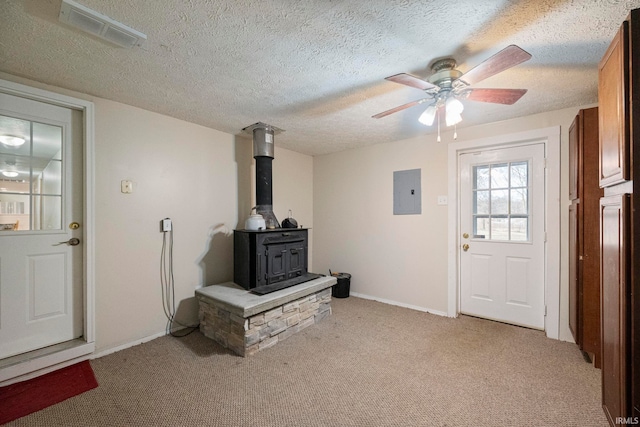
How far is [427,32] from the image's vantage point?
1.45 meters

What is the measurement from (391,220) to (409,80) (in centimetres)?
231

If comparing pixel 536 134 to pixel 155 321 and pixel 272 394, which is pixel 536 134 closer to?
pixel 272 394

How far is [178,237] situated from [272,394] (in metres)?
1.83

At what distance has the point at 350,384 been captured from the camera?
6.23 feet

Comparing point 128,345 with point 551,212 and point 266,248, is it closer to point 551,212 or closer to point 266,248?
point 266,248

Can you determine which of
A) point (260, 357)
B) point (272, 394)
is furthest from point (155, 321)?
point (272, 394)

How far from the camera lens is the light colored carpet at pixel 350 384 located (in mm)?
1591

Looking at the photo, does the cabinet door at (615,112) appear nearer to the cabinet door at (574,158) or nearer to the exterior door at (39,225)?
the cabinet door at (574,158)

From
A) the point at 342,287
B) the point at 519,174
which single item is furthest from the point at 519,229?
the point at 342,287

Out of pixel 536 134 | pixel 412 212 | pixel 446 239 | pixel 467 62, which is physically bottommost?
pixel 446 239

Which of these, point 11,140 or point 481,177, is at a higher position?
point 11,140

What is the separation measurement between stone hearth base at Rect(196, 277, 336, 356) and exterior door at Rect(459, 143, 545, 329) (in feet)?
6.08

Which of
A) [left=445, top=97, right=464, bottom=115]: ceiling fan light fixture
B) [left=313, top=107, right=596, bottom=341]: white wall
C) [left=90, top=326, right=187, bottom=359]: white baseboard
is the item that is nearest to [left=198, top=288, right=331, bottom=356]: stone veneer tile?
[left=90, top=326, right=187, bottom=359]: white baseboard

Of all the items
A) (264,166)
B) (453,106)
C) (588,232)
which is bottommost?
(588,232)
